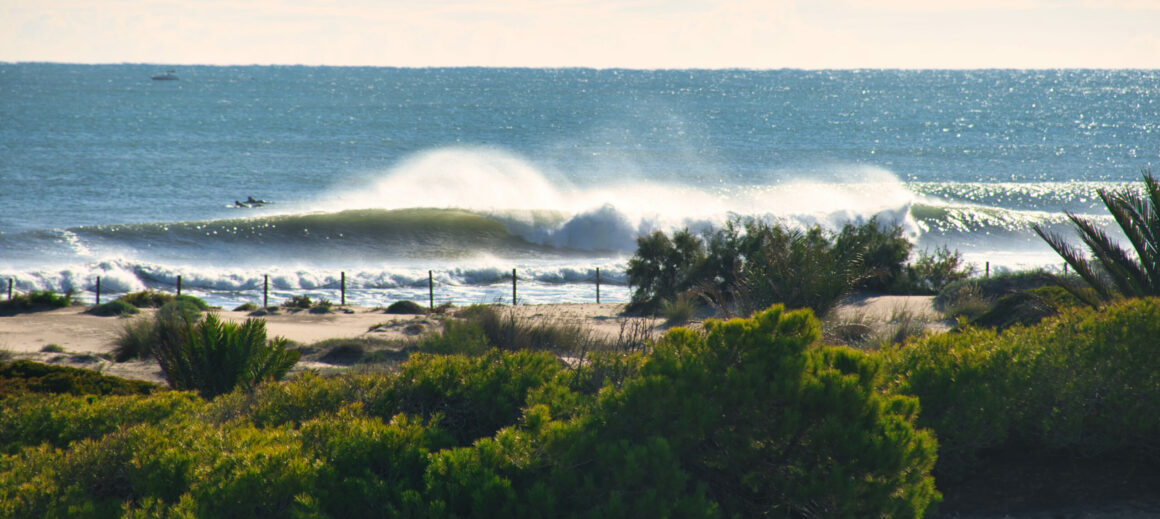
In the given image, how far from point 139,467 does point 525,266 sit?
26236 mm

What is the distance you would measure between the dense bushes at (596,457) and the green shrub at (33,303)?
16737 millimetres

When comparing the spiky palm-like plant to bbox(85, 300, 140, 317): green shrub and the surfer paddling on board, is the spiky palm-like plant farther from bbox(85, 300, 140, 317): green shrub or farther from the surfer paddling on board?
the surfer paddling on board

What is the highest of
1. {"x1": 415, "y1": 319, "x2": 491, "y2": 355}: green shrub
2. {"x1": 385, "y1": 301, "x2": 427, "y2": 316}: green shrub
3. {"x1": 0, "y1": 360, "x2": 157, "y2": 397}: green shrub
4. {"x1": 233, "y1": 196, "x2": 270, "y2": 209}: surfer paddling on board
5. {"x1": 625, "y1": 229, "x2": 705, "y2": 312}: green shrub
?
{"x1": 233, "y1": 196, "x2": 270, "y2": 209}: surfer paddling on board

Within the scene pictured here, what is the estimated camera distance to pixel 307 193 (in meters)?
46.9

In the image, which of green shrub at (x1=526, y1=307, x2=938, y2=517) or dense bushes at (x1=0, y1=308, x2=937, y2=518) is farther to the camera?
green shrub at (x1=526, y1=307, x2=938, y2=517)

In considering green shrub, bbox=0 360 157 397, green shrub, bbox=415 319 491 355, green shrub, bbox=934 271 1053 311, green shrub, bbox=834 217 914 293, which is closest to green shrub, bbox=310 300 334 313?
green shrub, bbox=415 319 491 355

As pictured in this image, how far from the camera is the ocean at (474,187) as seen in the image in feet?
96.7

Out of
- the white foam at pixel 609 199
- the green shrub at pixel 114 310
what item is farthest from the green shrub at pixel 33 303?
the white foam at pixel 609 199

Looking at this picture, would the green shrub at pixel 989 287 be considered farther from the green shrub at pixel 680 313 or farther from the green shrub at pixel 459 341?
the green shrub at pixel 459 341

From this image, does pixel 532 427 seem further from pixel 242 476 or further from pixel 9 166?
pixel 9 166

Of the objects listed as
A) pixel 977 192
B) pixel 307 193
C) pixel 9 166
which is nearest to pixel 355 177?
pixel 307 193

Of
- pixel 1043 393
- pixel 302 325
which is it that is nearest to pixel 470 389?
Answer: pixel 1043 393

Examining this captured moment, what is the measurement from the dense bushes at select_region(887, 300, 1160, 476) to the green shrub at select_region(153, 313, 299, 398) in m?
5.72

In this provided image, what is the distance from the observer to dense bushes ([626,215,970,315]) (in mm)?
11758
